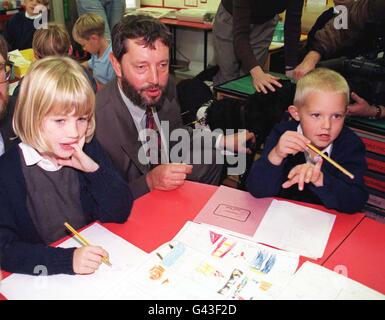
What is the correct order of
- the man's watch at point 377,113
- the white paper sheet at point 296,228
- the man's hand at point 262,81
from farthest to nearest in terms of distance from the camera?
1. the man's hand at point 262,81
2. the man's watch at point 377,113
3. the white paper sheet at point 296,228

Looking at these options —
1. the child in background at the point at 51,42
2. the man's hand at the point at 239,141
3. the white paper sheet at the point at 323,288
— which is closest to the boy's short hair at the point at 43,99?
the white paper sheet at the point at 323,288

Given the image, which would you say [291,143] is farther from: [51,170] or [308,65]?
[308,65]

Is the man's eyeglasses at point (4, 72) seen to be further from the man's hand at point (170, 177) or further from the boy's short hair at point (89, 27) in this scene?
the boy's short hair at point (89, 27)

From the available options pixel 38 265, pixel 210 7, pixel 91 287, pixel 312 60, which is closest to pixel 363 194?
pixel 91 287

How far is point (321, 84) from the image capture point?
1.50 m

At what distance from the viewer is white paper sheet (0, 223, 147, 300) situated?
927mm

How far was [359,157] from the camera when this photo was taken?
55.6 inches

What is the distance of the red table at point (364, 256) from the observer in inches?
39.3

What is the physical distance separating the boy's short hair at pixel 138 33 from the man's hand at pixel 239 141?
55 centimetres

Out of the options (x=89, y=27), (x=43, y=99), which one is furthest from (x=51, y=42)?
(x=43, y=99)

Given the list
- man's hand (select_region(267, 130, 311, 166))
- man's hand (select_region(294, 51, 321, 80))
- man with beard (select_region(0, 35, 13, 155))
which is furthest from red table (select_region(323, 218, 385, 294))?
man's hand (select_region(294, 51, 321, 80))

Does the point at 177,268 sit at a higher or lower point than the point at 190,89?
lower
